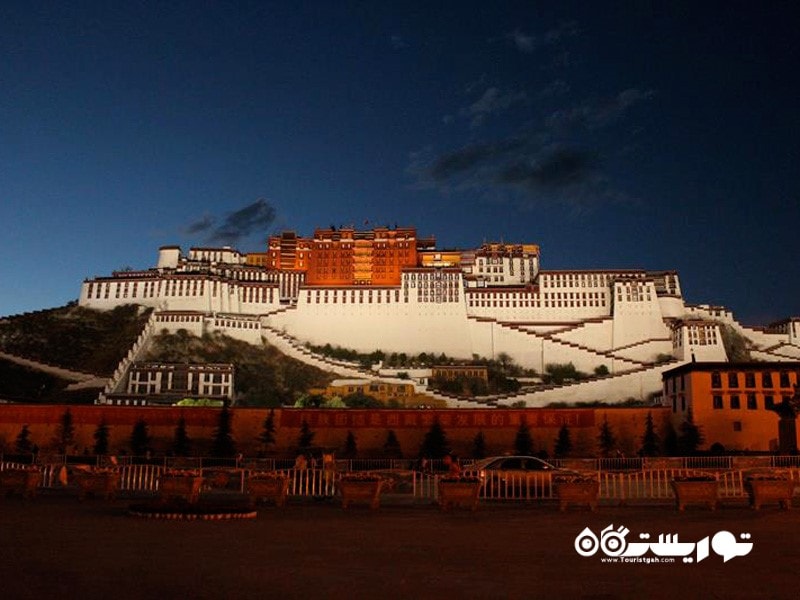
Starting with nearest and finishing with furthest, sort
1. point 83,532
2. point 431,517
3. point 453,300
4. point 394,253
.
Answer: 1. point 83,532
2. point 431,517
3. point 453,300
4. point 394,253

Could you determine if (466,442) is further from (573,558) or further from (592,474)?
(573,558)

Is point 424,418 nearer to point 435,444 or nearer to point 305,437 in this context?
point 435,444

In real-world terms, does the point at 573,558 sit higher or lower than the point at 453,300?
lower

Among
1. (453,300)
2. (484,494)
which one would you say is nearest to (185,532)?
(484,494)

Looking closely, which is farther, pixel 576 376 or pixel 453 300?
pixel 453 300

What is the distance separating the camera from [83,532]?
29.9 ft

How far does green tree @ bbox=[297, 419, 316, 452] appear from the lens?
3000 cm

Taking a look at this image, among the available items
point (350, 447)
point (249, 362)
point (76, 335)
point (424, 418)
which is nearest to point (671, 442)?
point (424, 418)

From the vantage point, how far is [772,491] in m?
13.0

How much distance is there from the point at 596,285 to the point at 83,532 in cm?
7919

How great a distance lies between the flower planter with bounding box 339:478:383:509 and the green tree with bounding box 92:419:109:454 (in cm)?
1995

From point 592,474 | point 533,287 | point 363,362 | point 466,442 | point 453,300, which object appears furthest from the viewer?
point 533,287
